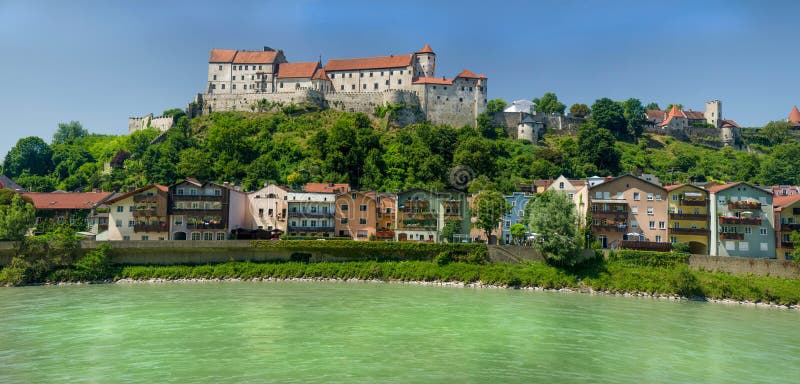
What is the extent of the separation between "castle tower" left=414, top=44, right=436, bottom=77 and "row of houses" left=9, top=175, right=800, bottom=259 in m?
53.9

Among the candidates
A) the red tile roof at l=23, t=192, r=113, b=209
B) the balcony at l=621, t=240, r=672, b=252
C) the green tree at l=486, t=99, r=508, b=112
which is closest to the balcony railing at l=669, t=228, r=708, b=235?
the balcony at l=621, t=240, r=672, b=252

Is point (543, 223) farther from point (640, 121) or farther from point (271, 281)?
point (640, 121)

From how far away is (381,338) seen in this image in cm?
2859

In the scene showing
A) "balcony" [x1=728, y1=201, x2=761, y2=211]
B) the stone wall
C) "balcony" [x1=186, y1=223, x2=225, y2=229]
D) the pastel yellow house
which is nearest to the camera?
the stone wall

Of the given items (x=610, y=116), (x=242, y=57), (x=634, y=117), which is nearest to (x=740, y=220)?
(x=610, y=116)

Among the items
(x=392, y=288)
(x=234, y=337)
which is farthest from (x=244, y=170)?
(x=234, y=337)

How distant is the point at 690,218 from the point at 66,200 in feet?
196

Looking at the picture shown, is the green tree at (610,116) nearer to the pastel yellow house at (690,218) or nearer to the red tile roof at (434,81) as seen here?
the red tile roof at (434,81)

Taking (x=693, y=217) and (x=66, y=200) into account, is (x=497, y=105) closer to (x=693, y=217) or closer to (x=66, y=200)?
(x=693, y=217)

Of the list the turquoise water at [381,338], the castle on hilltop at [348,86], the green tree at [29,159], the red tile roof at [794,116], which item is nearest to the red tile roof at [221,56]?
the castle on hilltop at [348,86]

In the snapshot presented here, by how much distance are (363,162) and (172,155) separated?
91.7ft

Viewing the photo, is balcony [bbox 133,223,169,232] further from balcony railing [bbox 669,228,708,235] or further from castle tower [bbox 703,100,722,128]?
castle tower [bbox 703,100,722,128]

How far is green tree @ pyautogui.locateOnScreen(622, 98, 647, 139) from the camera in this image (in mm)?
111500

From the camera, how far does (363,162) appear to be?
8200 cm
